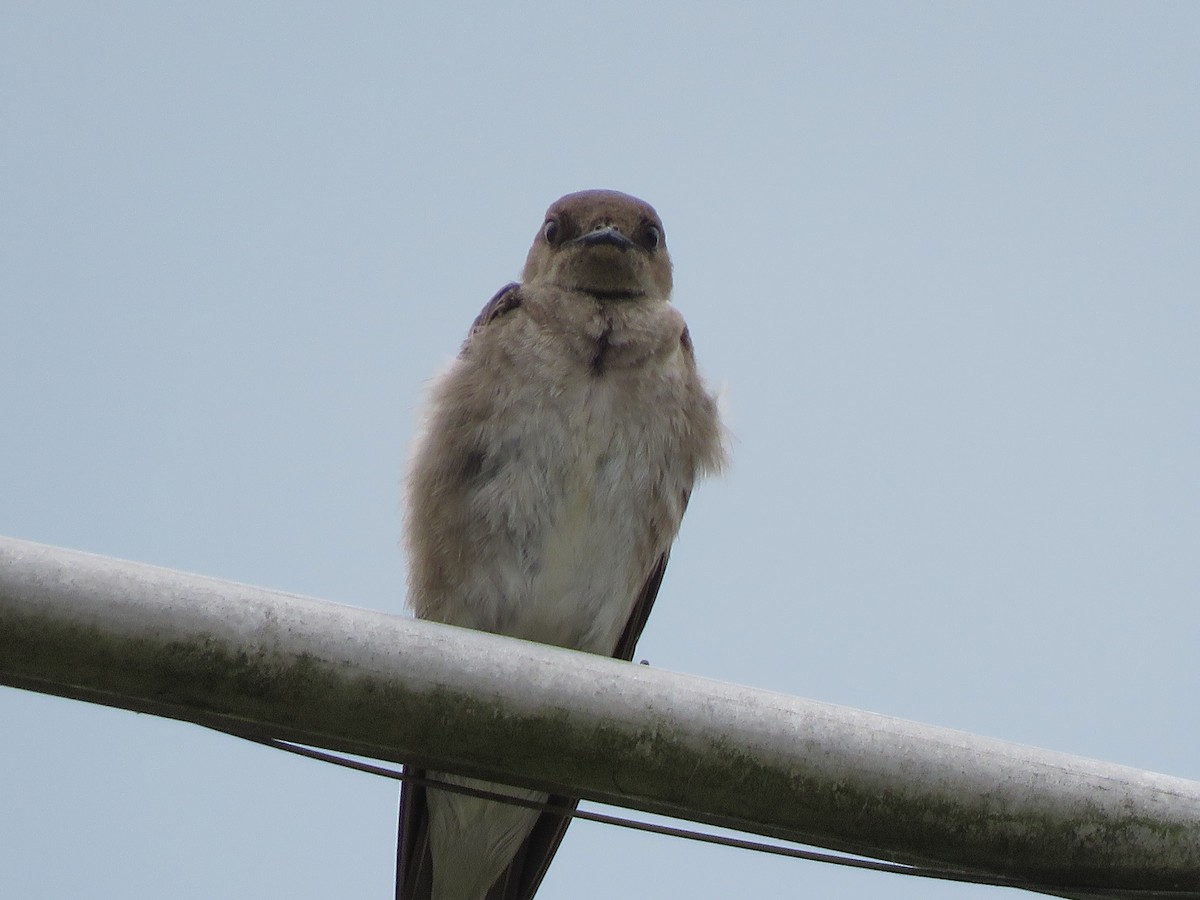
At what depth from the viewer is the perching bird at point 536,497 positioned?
159 inches

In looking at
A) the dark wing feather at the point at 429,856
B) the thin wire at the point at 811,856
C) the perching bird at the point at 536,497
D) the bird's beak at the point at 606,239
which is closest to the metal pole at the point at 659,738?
the thin wire at the point at 811,856

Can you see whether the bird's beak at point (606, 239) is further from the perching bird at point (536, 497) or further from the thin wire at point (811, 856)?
the thin wire at point (811, 856)

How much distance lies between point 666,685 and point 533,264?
10.3ft

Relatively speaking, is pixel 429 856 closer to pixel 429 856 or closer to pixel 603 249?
pixel 429 856

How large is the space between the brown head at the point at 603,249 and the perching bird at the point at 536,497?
1.05 ft

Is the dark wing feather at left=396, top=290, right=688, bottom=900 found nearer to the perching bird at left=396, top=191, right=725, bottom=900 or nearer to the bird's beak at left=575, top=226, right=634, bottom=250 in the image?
the perching bird at left=396, top=191, right=725, bottom=900

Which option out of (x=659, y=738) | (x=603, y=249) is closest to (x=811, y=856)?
(x=659, y=738)

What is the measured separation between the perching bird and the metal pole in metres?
1.84

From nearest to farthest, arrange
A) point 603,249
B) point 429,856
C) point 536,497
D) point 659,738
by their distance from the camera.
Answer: point 659,738 → point 536,497 → point 429,856 → point 603,249

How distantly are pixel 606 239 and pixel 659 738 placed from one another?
2949mm

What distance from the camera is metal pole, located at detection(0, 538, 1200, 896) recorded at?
209 cm

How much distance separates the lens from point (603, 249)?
4.82 meters

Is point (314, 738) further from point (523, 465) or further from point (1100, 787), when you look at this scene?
point (523, 465)

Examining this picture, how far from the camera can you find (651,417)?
416 centimetres
